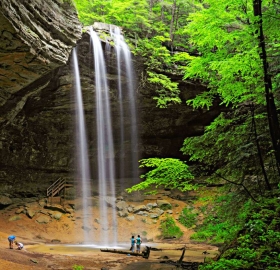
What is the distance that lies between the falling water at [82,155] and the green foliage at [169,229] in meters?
4.91

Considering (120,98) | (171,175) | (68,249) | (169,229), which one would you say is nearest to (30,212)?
(68,249)

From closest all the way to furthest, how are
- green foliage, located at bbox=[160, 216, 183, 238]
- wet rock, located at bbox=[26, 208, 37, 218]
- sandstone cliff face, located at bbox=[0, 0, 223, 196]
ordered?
sandstone cliff face, located at bbox=[0, 0, 223, 196]
green foliage, located at bbox=[160, 216, 183, 238]
wet rock, located at bbox=[26, 208, 37, 218]

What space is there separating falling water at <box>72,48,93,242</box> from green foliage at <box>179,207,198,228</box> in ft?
21.3

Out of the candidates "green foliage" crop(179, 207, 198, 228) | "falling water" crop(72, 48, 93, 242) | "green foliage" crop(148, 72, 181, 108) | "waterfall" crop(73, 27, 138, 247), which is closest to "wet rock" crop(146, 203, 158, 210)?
"green foliage" crop(179, 207, 198, 228)

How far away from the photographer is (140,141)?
24438 millimetres

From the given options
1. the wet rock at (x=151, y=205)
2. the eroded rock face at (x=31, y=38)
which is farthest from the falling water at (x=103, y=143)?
the eroded rock face at (x=31, y=38)

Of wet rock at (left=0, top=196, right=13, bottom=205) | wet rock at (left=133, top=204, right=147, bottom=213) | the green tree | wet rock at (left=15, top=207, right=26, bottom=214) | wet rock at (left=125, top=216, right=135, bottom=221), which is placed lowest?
wet rock at (left=125, top=216, right=135, bottom=221)

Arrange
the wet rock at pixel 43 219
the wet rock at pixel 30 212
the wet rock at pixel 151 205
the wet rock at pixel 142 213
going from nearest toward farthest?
the wet rock at pixel 43 219 → the wet rock at pixel 30 212 → the wet rock at pixel 142 213 → the wet rock at pixel 151 205

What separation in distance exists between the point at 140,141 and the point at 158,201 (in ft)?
17.6

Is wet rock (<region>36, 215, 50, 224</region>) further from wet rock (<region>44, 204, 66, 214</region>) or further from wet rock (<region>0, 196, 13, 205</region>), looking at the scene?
wet rock (<region>0, 196, 13, 205</region>)

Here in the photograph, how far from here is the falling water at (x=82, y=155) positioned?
1928 cm

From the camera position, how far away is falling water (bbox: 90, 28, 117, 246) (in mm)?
19484

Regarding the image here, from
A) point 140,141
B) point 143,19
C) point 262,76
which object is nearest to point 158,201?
point 140,141

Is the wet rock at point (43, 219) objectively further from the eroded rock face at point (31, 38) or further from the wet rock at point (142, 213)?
the eroded rock face at point (31, 38)
